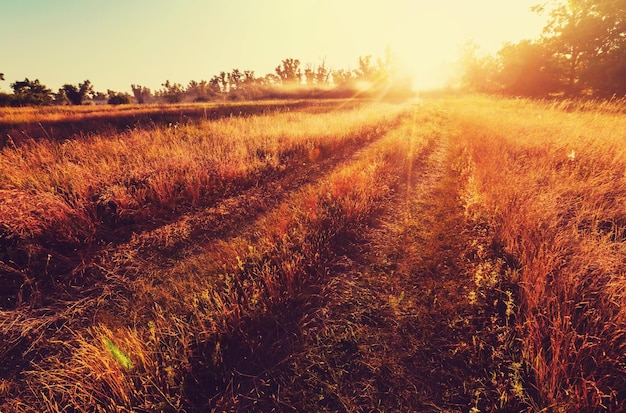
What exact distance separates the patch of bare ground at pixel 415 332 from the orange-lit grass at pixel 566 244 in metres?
0.22

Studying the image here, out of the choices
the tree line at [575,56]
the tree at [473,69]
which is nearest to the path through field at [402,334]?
the tree line at [575,56]

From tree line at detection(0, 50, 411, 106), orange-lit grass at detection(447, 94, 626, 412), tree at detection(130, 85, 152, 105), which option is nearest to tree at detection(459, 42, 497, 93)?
tree line at detection(0, 50, 411, 106)

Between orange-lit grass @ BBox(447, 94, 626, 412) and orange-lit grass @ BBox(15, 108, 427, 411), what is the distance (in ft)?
6.79

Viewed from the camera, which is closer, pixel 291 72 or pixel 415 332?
pixel 415 332

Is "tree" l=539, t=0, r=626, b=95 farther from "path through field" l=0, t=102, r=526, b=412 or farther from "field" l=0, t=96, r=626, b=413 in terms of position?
"path through field" l=0, t=102, r=526, b=412

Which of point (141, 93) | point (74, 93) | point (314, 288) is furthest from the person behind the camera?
point (141, 93)

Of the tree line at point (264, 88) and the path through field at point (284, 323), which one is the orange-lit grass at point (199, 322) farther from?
the tree line at point (264, 88)

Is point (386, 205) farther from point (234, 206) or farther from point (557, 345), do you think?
point (557, 345)

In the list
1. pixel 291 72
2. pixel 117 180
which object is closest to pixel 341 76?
pixel 291 72

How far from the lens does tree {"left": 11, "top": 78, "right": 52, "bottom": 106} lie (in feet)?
98.0

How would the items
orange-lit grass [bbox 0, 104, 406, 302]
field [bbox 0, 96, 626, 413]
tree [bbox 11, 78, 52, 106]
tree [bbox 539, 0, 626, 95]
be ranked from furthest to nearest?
tree [bbox 11, 78, 52, 106], tree [bbox 539, 0, 626, 95], orange-lit grass [bbox 0, 104, 406, 302], field [bbox 0, 96, 626, 413]

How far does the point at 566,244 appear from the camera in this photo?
3.04 meters

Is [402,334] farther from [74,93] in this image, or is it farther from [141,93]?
[141,93]

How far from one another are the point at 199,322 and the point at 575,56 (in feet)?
156
